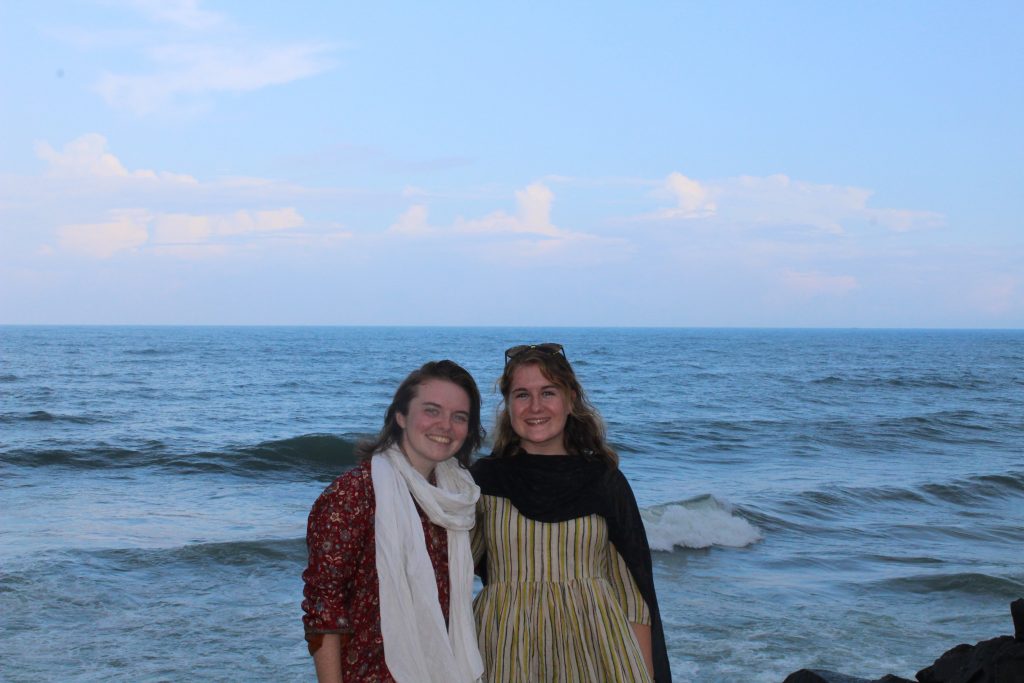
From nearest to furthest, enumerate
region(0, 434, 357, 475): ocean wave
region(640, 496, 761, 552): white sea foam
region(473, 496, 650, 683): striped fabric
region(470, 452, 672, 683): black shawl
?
region(473, 496, 650, 683): striped fabric
region(470, 452, 672, 683): black shawl
region(640, 496, 761, 552): white sea foam
region(0, 434, 357, 475): ocean wave

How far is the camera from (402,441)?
Answer: 2740 mm

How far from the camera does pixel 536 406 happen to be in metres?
3.07

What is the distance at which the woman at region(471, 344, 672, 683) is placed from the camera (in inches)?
114

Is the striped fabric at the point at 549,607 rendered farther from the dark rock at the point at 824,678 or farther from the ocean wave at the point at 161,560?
the ocean wave at the point at 161,560

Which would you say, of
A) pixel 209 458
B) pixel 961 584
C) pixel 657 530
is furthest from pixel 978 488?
pixel 209 458

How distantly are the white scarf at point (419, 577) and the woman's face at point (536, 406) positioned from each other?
37 cm

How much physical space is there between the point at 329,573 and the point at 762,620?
5118 millimetres

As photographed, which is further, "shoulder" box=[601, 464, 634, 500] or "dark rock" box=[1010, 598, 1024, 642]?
"dark rock" box=[1010, 598, 1024, 642]

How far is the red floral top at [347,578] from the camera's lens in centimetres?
250

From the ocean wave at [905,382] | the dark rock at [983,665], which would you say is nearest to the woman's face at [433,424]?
the dark rock at [983,665]

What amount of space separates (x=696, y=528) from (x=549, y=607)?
7.35 m

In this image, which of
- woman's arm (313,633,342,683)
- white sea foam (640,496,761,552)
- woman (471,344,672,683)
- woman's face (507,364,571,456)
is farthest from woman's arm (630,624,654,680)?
white sea foam (640,496,761,552)

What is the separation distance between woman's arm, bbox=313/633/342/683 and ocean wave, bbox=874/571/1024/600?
639 cm

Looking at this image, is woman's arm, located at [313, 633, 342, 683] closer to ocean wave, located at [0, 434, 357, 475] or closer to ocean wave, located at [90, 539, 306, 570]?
ocean wave, located at [90, 539, 306, 570]
